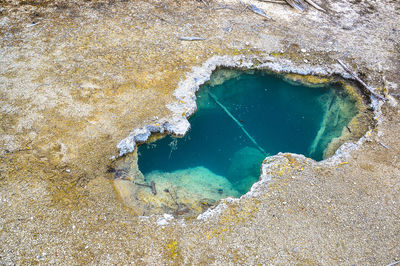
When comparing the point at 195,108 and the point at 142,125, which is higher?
the point at 195,108

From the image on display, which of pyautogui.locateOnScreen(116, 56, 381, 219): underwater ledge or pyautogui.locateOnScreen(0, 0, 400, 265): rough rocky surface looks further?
pyautogui.locateOnScreen(116, 56, 381, 219): underwater ledge

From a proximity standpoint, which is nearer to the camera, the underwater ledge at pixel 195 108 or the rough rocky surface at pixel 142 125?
the rough rocky surface at pixel 142 125

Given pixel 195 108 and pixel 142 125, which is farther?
pixel 195 108

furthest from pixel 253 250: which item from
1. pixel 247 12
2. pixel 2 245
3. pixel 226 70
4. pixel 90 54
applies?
pixel 247 12

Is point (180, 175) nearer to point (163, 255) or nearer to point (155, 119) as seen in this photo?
point (155, 119)
